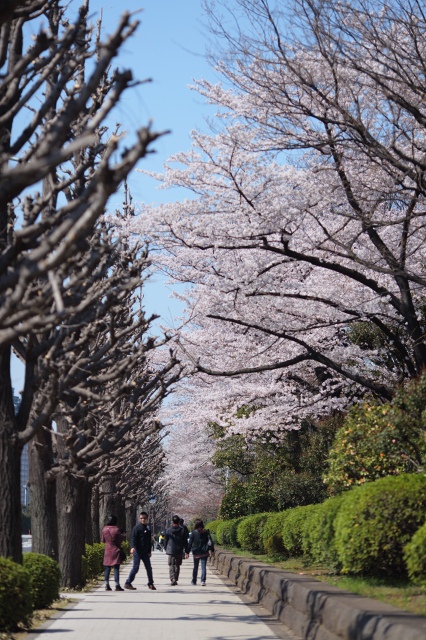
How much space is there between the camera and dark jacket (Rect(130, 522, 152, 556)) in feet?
73.3

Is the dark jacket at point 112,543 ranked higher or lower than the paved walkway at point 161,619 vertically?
higher

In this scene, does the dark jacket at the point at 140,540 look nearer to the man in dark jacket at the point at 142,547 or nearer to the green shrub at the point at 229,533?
the man in dark jacket at the point at 142,547

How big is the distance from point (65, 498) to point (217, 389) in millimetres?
8143

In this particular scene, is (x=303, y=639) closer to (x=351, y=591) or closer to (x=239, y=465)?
(x=351, y=591)

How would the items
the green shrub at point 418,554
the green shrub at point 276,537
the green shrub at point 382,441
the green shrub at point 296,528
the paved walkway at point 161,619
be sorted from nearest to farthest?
1. the green shrub at point 418,554
2. the paved walkway at point 161,619
3. the green shrub at point 382,441
4. the green shrub at point 296,528
5. the green shrub at point 276,537

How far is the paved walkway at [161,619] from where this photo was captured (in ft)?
39.8

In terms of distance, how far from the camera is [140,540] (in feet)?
73.8

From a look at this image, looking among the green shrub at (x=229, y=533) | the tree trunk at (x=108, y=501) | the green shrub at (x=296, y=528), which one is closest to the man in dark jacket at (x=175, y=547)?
the green shrub at (x=296, y=528)

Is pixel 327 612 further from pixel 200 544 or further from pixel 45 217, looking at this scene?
pixel 200 544

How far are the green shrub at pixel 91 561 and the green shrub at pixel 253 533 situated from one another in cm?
511

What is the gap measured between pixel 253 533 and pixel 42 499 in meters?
15.2

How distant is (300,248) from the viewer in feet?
59.6

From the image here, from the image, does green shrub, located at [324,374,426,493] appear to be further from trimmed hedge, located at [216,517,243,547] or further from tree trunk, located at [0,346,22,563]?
trimmed hedge, located at [216,517,243,547]

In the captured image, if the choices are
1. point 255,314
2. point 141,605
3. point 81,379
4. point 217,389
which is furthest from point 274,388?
point 81,379
